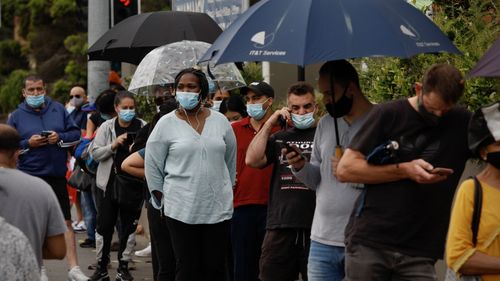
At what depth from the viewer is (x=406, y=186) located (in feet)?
18.3

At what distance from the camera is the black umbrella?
11.4m

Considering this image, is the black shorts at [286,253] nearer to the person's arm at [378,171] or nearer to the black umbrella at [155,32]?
the person's arm at [378,171]

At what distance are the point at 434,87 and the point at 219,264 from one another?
320 cm

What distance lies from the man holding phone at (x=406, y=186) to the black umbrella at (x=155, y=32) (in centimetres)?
595

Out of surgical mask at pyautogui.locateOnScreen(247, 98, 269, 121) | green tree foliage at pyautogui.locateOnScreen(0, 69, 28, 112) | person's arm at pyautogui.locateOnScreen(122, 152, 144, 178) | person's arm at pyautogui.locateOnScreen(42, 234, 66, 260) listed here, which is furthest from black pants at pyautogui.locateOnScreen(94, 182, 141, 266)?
green tree foliage at pyautogui.locateOnScreen(0, 69, 28, 112)

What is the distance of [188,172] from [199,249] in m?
0.57

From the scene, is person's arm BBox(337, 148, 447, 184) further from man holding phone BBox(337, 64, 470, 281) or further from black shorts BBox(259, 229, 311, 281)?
black shorts BBox(259, 229, 311, 281)

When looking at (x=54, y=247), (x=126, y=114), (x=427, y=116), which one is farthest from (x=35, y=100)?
(x=427, y=116)

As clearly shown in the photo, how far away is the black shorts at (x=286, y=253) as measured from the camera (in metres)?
8.19

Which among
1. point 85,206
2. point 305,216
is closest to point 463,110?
point 305,216

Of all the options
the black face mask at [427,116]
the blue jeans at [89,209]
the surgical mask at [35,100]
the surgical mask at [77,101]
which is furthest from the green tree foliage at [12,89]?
the black face mask at [427,116]

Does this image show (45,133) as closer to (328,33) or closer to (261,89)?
(261,89)

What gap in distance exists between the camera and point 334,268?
650 cm

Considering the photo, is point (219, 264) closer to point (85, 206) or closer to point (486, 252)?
point (486, 252)
